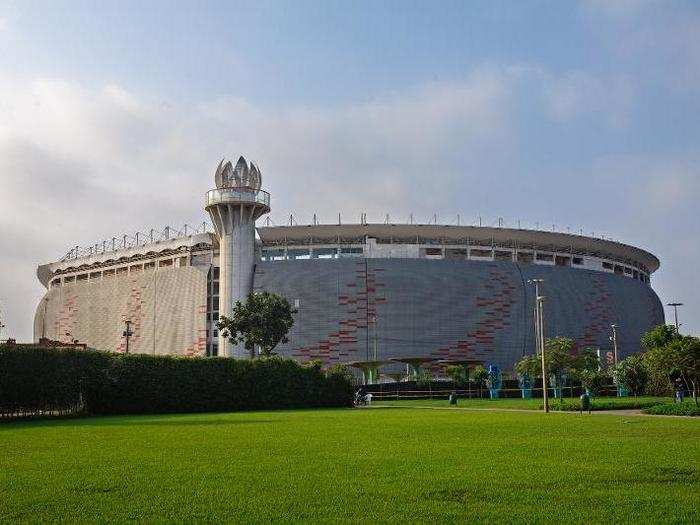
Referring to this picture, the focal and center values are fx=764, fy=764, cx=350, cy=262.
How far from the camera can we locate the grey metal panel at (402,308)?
8519 centimetres

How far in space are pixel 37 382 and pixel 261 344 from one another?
2773cm

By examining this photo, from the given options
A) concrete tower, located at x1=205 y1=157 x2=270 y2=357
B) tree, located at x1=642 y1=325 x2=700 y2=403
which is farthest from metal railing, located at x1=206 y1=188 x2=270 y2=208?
tree, located at x1=642 y1=325 x2=700 y2=403

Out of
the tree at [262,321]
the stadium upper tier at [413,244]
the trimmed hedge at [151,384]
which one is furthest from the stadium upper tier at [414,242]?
the trimmed hedge at [151,384]

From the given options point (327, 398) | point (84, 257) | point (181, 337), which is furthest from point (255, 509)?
point (84, 257)

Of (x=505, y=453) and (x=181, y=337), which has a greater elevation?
(x=181, y=337)

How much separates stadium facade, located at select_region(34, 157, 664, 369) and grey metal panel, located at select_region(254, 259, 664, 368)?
0.11 meters

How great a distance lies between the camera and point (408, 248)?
291 ft

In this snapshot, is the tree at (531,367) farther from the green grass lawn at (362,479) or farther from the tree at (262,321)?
the green grass lawn at (362,479)

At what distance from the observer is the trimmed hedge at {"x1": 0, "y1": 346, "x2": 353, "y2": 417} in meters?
35.9

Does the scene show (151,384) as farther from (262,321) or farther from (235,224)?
(235,224)

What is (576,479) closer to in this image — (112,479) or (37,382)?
(112,479)

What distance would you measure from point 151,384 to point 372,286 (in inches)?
1828

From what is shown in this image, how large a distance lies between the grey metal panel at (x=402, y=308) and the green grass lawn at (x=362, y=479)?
6675cm

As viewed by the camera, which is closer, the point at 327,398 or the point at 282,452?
the point at 282,452
